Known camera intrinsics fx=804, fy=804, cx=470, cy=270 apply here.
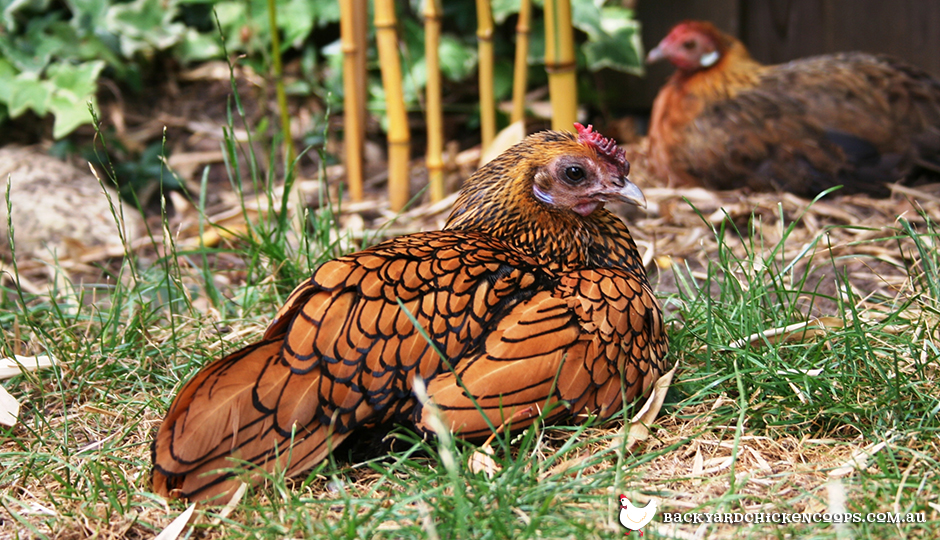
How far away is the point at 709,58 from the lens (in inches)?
154

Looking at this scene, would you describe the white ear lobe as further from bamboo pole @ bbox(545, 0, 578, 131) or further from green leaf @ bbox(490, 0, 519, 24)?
green leaf @ bbox(490, 0, 519, 24)

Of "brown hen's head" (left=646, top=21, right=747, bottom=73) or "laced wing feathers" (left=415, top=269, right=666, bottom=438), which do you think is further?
"brown hen's head" (left=646, top=21, right=747, bottom=73)

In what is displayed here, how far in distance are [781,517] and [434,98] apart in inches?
103

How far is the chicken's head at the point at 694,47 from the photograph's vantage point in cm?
392

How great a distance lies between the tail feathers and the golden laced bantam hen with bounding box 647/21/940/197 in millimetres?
2598

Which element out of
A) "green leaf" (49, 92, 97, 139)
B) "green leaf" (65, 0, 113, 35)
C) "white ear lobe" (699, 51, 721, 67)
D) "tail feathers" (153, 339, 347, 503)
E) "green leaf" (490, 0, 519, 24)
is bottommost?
"tail feathers" (153, 339, 347, 503)

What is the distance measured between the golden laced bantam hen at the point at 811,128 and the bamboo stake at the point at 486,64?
2.88 feet

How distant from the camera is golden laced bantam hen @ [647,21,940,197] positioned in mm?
3611

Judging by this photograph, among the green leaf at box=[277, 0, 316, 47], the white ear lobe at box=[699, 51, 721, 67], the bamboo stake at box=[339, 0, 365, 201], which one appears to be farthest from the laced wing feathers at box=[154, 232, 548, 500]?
the green leaf at box=[277, 0, 316, 47]

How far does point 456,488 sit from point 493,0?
12.1ft

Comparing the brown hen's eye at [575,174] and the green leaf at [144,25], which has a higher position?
the green leaf at [144,25]

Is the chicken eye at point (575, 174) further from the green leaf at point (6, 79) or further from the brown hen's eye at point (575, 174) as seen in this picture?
the green leaf at point (6, 79)

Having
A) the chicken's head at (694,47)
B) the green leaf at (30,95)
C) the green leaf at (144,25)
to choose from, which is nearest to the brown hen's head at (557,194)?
the chicken's head at (694,47)

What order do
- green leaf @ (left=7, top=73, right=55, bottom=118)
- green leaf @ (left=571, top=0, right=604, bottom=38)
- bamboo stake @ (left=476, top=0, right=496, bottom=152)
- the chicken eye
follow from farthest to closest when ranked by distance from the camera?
→ green leaf @ (left=571, top=0, right=604, bottom=38) → green leaf @ (left=7, top=73, right=55, bottom=118) → bamboo stake @ (left=476, top=0, right=496, bottom=152) → the chicken eye
